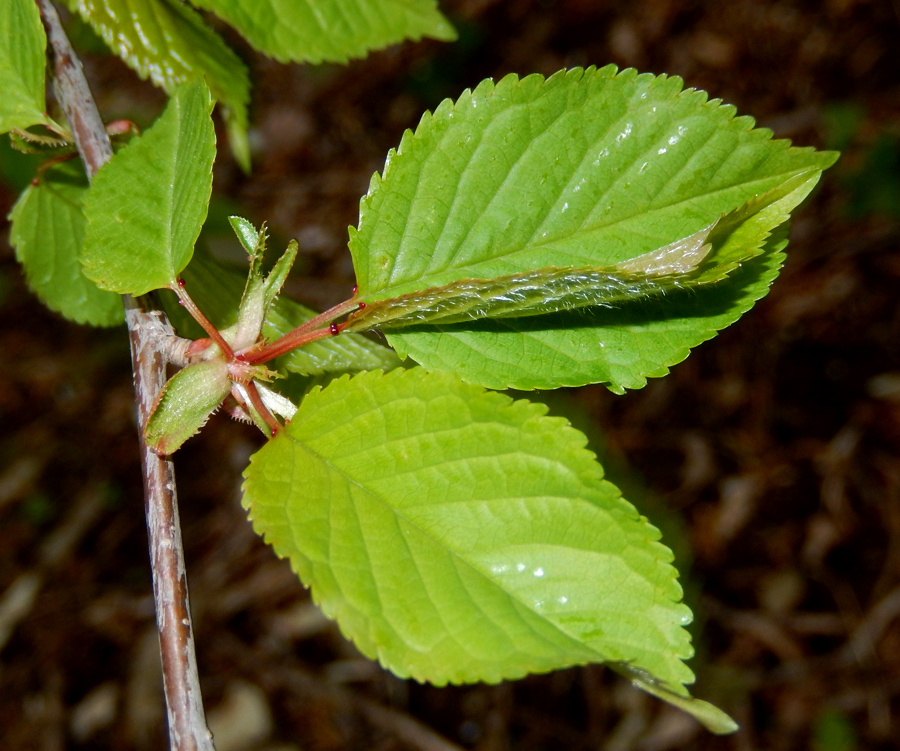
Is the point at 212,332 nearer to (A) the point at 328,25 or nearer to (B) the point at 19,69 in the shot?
(B) the point at 19,69

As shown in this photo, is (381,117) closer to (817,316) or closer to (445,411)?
(817,316)

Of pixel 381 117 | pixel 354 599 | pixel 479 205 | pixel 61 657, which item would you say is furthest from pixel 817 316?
pixel 61 657

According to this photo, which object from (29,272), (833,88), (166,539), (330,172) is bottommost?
(166,539)

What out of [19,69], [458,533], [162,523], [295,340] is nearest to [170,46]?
[19,69]

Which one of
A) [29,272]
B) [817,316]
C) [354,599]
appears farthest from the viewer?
[817,316]

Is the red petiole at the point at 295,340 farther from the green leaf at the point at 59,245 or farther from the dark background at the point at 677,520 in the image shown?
the dark background at the point at 677,520

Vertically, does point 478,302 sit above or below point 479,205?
below
